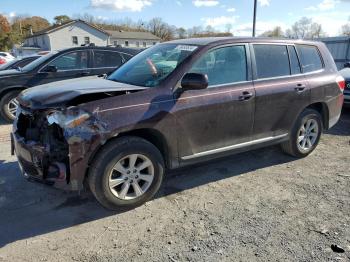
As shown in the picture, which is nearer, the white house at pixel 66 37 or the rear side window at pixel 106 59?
the rear side window at pixel 106 59

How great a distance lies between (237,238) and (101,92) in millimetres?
2025

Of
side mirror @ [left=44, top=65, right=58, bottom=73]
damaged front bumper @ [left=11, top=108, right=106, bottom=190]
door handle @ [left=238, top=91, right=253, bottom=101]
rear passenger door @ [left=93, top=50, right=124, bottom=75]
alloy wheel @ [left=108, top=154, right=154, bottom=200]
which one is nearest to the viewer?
damaged front bumper @ [left=11, top=108, right=106, bottom=190]

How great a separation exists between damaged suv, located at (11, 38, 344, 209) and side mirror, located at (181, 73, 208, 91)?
1cm

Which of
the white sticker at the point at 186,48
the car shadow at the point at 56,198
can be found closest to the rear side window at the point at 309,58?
the car shadow at the point at 56,198

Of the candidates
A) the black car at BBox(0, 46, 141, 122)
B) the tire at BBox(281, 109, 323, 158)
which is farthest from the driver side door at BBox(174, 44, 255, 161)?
the black car at BBox(0, 46, 141, 122)

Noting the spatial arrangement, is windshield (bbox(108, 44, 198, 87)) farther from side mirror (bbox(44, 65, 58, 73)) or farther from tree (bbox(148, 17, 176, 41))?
tree (bbox(148, 17, 176, 41))

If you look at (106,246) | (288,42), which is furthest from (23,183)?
(288,42)

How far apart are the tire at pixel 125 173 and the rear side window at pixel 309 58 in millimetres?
2841

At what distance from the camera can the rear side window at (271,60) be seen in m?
4.51

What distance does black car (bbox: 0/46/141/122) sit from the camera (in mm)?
7556

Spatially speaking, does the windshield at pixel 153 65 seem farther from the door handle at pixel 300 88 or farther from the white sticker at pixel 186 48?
the door handle at pixel 300 88

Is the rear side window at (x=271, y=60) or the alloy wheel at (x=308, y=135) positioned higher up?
the rear side window at (x=271, y=60)

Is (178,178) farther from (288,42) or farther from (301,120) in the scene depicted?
(288,42)

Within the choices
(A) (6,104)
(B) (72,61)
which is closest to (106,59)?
(B) (72,61)
